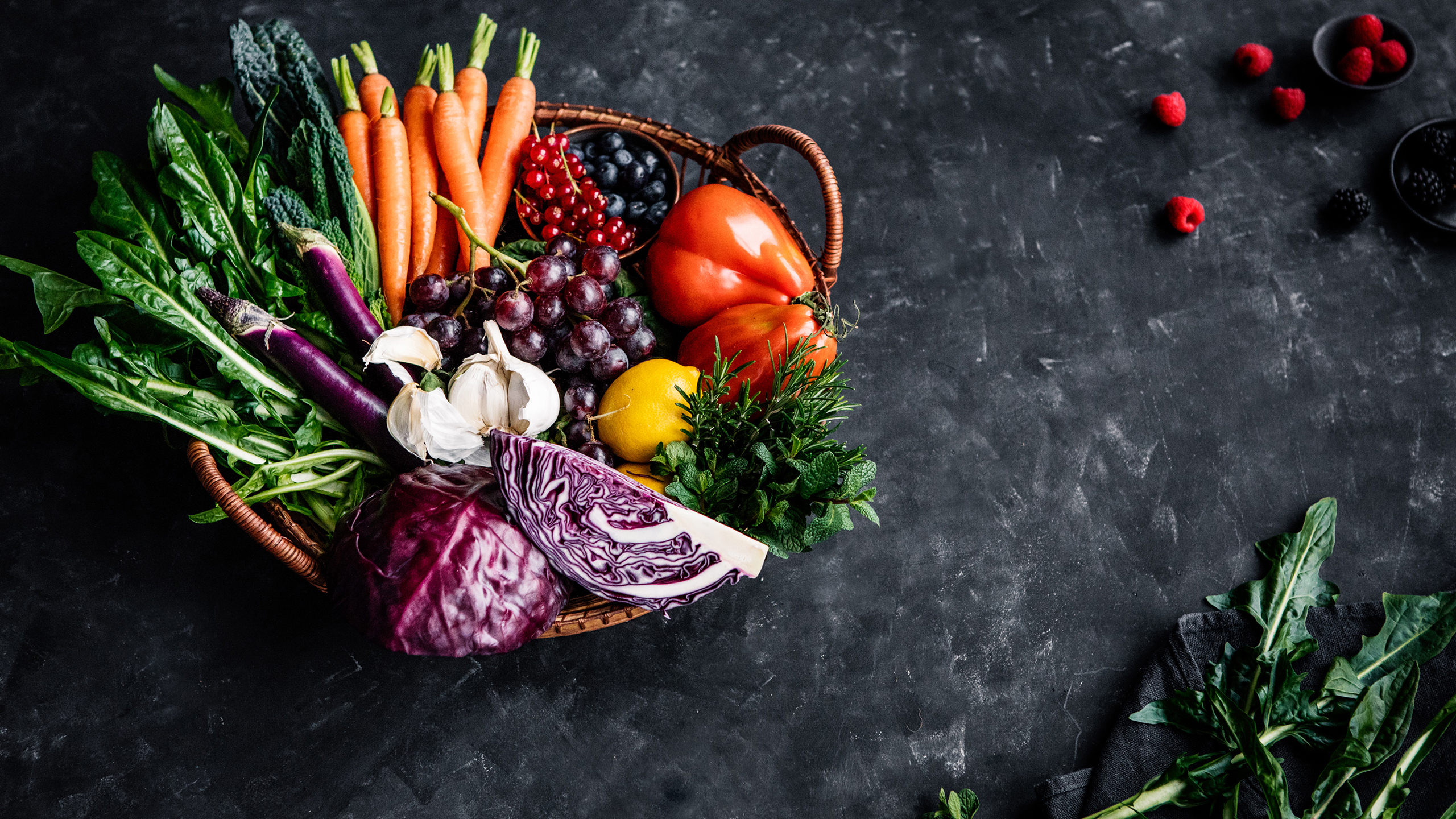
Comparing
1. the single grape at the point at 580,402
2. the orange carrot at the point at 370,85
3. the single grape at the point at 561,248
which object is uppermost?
the orange carrot at the point at 370,85

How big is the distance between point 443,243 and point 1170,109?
1.52 m

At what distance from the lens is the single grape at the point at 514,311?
137 cm

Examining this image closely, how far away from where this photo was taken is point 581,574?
130cm

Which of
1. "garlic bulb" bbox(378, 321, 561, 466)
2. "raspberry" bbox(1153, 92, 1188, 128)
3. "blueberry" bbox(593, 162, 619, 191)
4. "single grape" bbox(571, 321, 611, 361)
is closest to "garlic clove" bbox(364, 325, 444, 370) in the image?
"garlic bulb" bbox(378, 321, 561, 466)

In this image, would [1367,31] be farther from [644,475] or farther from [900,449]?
[644,475]

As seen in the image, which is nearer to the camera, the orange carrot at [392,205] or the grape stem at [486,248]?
the grape stem at [486,248]

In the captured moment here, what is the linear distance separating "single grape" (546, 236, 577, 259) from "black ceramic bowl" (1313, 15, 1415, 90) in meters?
1.70

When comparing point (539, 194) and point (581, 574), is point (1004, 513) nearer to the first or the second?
point (581, 574)

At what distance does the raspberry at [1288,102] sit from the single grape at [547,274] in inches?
63.3

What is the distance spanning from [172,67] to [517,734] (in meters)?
1.54

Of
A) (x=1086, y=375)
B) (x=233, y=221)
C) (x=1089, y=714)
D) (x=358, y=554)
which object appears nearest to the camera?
(x=358, y=554)

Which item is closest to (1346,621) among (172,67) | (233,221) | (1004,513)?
(1004,513)

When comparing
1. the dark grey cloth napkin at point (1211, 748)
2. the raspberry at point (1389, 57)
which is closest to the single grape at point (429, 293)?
the dark grey cloth napkin at point (1211, 748)

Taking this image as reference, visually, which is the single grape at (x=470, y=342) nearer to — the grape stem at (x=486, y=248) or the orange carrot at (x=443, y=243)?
the grape stem at (x=486, y=248)
